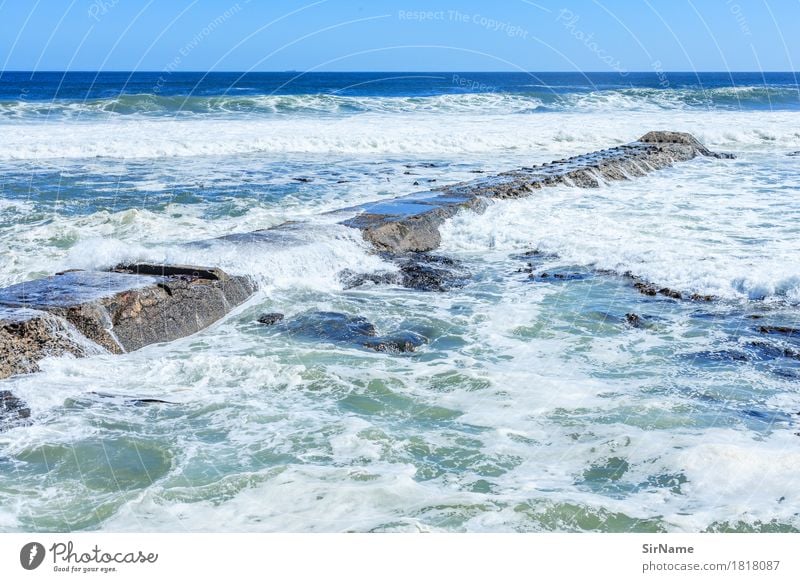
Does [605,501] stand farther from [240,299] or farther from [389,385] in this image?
[240,299]

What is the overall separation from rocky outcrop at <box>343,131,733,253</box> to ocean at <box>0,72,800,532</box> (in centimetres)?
34

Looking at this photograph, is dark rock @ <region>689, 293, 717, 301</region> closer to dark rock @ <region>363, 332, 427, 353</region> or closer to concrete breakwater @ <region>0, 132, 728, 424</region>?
concrete breakwater @ <region>0, 132, 728, 424</region>

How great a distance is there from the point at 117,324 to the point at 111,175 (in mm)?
12519

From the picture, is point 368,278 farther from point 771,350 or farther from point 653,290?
point 771,350

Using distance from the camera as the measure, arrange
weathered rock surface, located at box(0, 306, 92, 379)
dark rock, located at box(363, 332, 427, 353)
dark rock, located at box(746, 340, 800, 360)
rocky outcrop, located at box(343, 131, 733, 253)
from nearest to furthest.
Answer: weathered rock surface, located at box(0, 306, 92, 379), dark rock, located at box(746, 340, 800, 360), dark rock, located at box(363, 332, 427, 353), rocky outcrop, located at box(343, 131, 733, 253)

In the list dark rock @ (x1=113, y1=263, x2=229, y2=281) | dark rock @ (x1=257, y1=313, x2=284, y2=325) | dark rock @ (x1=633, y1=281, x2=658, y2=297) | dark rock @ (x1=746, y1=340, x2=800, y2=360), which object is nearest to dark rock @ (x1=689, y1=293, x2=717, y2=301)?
dark rock @ (x1=633, y1=281, x2=658, y2=297)

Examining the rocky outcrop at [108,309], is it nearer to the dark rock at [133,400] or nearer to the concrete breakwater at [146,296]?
the concrete breakwater at [146,296]

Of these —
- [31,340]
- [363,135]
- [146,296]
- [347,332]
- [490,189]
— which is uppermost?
[363,135]

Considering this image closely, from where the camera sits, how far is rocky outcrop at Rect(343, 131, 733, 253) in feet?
35.1

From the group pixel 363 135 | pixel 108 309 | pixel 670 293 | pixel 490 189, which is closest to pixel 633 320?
pixel 670 293

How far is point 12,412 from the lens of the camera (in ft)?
16.9

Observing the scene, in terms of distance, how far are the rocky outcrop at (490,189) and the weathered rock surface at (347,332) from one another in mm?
2740

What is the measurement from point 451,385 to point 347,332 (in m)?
1.46

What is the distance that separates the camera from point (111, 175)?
18000 millimetres
